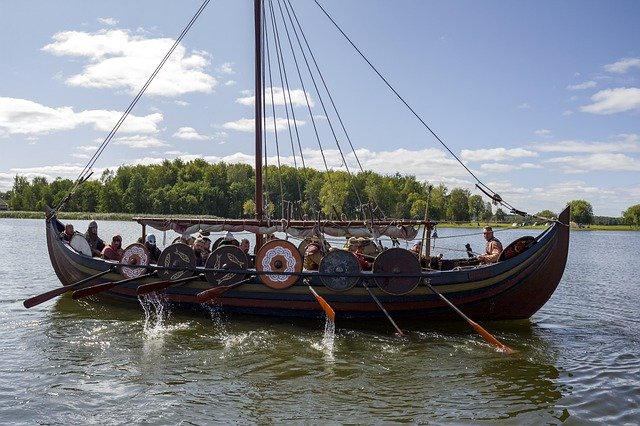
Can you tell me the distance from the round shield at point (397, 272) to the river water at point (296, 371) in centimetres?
113

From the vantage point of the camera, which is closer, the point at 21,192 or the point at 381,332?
the point at 381,332

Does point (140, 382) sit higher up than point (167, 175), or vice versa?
point (167, 175)

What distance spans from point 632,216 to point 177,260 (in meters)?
156

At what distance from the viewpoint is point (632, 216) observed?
477 feet

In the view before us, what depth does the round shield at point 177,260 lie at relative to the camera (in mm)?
14250

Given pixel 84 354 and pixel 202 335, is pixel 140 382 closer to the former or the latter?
pixel 84 354

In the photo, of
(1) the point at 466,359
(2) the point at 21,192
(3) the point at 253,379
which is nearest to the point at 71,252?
(3) the point at 253,379

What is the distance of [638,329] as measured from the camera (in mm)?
15578

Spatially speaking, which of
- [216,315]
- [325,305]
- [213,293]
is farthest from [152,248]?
[325,305]

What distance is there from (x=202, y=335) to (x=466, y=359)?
5.89 m

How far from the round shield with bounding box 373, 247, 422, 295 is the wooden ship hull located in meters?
0.12

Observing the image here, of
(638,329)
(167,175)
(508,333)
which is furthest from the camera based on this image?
(167,175)

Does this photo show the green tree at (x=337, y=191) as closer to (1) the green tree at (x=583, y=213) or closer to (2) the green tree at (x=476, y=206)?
(2) the green tree at (x=476, y=206)

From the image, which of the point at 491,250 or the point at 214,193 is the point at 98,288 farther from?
the point at 214,193
